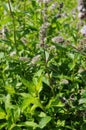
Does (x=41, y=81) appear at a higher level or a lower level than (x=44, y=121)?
higher

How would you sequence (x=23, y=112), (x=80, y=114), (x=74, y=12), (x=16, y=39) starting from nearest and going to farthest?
(x=23, y=112), (x=80, y=114), (x=16, y=39), (x=74, y=12)

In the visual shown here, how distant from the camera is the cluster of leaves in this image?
9.09 feet

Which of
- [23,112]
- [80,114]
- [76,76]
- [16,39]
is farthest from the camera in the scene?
[16,39]

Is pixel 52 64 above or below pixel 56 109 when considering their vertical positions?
above

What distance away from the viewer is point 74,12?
18.8 feet

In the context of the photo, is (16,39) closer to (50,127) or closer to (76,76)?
(76,76)

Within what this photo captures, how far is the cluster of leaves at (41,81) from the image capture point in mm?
2770

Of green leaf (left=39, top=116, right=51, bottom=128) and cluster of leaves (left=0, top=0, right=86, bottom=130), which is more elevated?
cluster of leaves (left=0, top=0, right=86, bottom=130)

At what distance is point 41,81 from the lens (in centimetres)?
277

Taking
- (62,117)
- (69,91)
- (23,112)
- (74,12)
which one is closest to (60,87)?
(69,91)

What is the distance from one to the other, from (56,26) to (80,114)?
104cm

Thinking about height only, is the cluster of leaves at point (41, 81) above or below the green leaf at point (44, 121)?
above

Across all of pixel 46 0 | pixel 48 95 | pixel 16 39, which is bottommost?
pixel 48 95

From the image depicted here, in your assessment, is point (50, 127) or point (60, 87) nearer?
point (50, 127)
